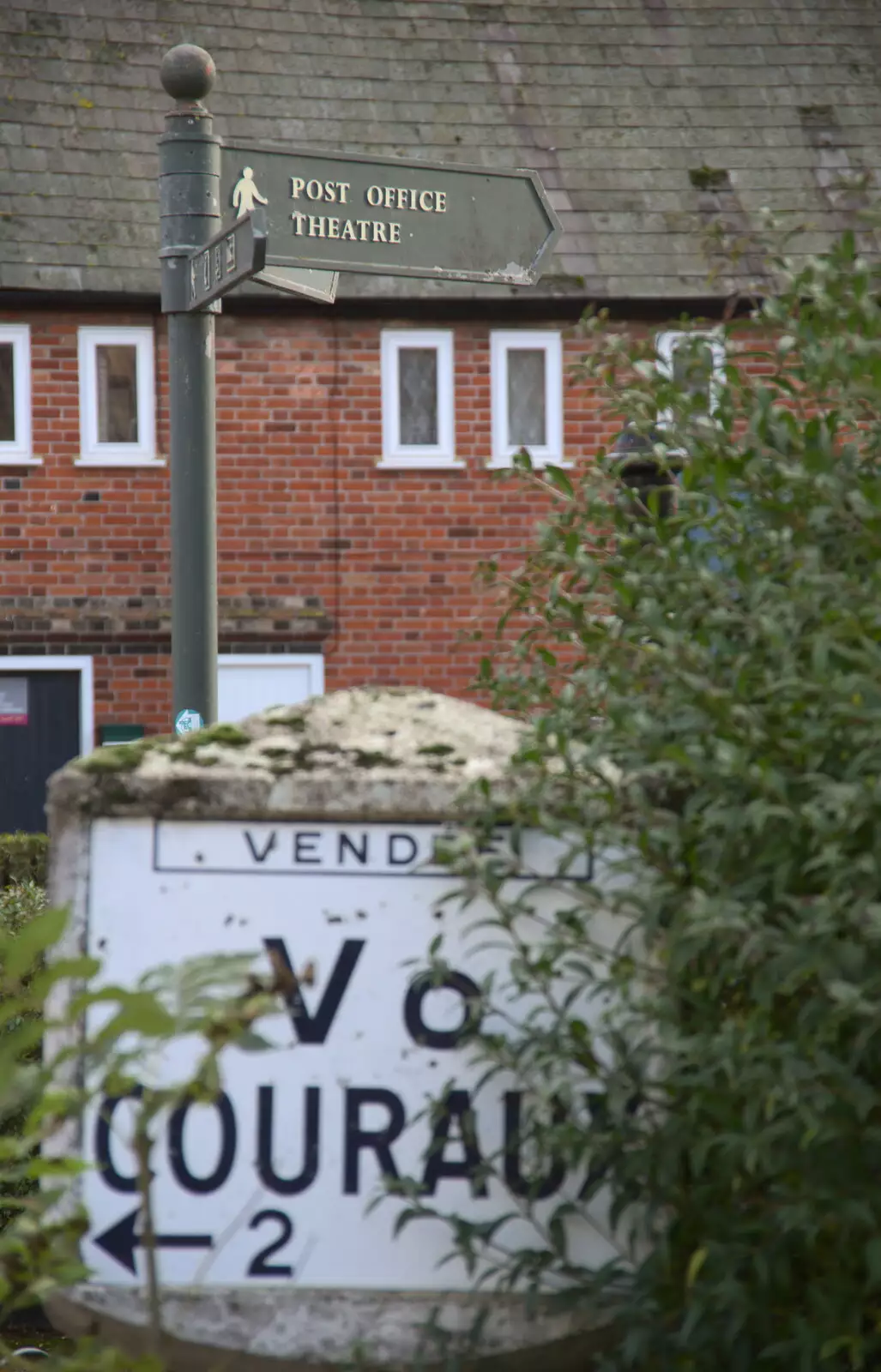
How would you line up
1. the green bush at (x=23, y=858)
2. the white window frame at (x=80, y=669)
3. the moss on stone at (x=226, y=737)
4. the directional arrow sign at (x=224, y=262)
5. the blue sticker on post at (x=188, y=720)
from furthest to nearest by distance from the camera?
the white window frame at (x=80, y=669) → the green bush at (x=23, y=858) → the blue sticker on post at (x=188, y=720) → the directional arrow sign at (x=224, y=262) → the moss on stone at (x=226, y=737)

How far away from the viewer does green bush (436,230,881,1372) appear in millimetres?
1721

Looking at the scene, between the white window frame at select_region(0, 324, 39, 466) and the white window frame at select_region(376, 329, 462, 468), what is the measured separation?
2.72 metres

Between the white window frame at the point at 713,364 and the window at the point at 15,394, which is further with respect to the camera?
the window at the point at 15,394

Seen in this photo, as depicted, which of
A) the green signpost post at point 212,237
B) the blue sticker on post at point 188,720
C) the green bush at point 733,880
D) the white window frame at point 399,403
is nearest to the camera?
the green bush at point 733,880

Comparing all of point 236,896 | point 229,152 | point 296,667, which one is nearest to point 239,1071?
point 236,896

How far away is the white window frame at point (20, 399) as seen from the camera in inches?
514

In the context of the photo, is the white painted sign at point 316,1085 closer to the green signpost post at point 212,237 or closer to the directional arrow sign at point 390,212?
the green signpost post at point 212,237

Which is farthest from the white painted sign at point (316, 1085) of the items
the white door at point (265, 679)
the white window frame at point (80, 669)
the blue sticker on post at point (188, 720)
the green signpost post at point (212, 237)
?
the white window frame at point (80, 669)

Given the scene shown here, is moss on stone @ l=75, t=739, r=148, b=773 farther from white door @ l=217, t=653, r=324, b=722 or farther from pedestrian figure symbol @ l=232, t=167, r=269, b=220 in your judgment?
white door @ l=217, t=653, r=324, b=722

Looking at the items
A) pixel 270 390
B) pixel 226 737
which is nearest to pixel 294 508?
pixel 270 390

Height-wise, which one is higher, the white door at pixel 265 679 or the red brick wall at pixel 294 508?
the red brick wall at pixel 294 508

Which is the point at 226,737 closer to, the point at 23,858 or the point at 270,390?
the point at 23,858

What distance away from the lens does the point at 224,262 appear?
377 cm

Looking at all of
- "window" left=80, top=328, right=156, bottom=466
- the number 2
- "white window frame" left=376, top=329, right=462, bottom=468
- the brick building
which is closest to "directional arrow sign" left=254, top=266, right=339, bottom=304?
the number 2
